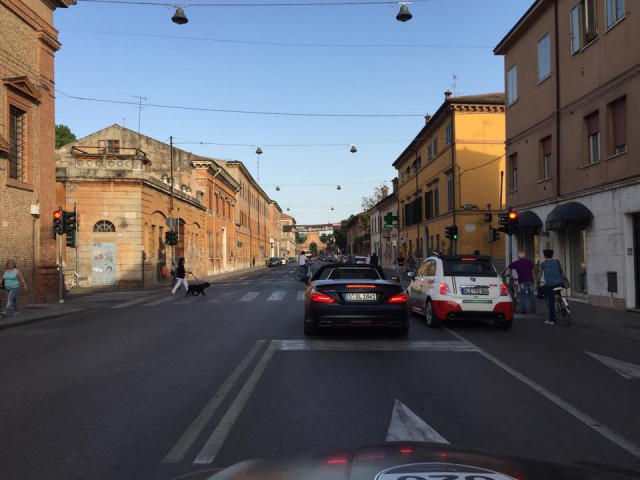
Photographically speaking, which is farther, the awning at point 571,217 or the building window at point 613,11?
the awning at point 571,217

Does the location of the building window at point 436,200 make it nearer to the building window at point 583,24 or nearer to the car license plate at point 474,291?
the building window at point 583,24

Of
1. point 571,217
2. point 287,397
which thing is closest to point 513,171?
point 571,217

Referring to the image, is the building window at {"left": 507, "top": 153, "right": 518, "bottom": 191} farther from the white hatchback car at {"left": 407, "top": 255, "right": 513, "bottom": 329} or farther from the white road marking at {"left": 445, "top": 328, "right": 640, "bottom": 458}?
the white road marking at {"left": 445, "top": 328, "right": 640, "bottom": 458}

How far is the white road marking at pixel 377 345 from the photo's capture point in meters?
8.91

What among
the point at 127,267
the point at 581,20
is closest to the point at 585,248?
the point at 581,20

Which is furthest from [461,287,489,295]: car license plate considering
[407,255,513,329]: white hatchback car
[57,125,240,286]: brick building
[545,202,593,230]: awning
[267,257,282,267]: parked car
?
[267,257,282,267]: parked car

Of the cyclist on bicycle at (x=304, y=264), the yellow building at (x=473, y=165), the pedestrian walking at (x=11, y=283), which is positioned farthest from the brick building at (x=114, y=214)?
the yellow building at (x=473, y=165)

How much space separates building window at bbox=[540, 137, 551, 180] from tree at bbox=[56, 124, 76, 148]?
161 ft

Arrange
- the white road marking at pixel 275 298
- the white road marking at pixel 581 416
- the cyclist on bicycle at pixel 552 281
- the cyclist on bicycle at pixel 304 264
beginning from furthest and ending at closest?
the cyclist on bicycle at pixel 304 264, the white road marking at pixel 275 298, the cyclist on bicycle at pixel 552 281, the white road marking at pixel 581 416

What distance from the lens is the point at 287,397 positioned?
5.79 metres

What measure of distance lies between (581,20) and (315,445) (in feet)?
58.6

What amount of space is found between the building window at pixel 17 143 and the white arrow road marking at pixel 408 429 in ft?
58.6

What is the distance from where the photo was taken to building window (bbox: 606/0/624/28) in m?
15.1

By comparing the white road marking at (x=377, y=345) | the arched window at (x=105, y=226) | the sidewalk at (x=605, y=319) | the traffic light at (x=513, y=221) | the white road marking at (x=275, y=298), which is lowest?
the sidewalk at (x=605, y=319)
